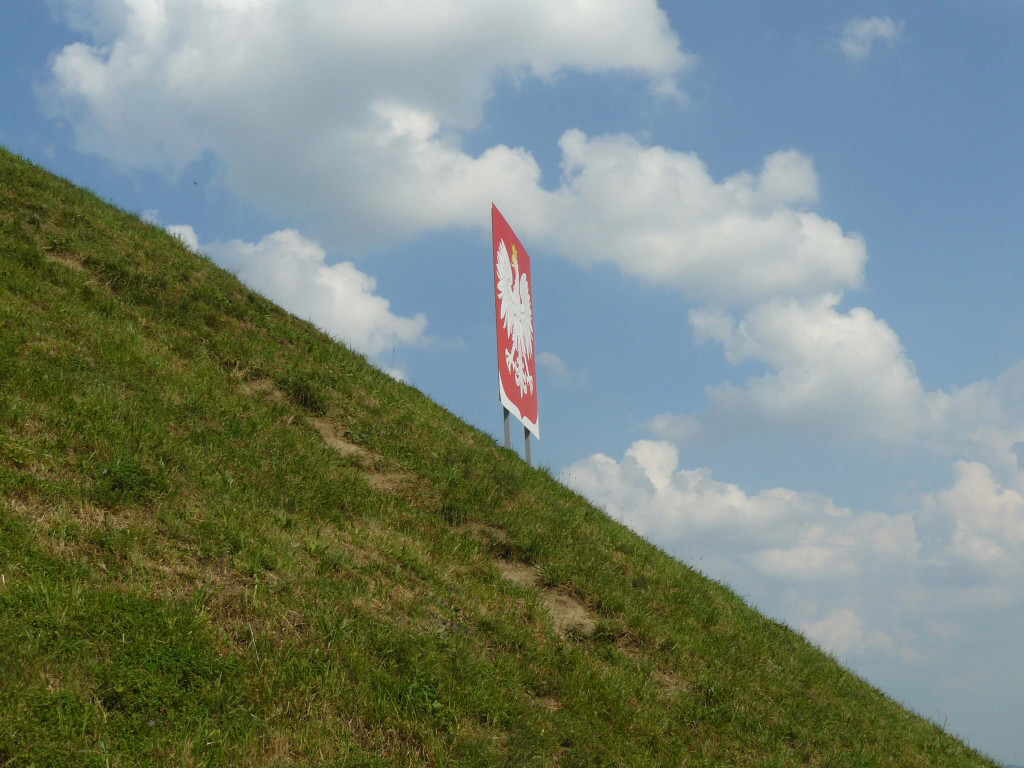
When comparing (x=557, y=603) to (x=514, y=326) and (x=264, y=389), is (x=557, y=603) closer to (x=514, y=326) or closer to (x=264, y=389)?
(x=264, y=389)

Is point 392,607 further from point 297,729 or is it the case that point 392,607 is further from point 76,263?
point 76,263

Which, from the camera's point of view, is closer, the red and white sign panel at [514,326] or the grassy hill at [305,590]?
the grassy hill at [305,590]

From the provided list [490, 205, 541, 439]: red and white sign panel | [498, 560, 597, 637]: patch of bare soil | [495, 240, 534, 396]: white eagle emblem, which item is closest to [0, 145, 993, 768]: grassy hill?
[498, 560, 597, 637]: patch of bare soil

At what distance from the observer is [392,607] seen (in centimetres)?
830

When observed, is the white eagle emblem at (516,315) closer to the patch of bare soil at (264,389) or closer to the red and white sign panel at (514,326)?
the red and white sign panel at (514,326)

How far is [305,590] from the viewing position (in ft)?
26.2

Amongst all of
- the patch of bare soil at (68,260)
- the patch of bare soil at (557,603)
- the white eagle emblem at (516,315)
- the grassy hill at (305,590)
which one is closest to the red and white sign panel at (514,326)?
the white eagle emblem at (516,315)

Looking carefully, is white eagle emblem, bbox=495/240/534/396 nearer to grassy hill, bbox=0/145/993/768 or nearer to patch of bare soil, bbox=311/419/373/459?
grassy hill, bbox=0/145/993/768

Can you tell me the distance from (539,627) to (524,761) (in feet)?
8.33

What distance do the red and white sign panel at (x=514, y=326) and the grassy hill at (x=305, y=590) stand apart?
2.33 metres

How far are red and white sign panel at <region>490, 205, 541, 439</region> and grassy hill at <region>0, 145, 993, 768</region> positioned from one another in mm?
2328

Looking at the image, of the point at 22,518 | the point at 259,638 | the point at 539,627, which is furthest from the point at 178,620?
the point at 539,627

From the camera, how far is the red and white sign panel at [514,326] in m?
17.2

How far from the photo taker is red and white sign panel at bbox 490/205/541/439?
678 inches
